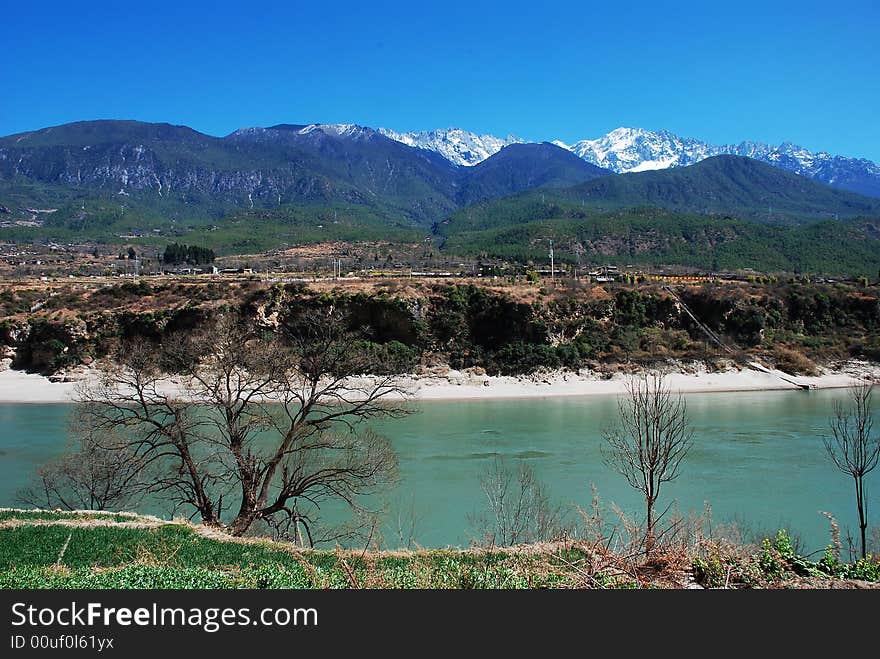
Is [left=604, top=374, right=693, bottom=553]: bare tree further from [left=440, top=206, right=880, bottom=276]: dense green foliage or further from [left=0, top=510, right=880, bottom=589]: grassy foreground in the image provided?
[left=440, top=206, right=880, bottom=276]: dense green foliage

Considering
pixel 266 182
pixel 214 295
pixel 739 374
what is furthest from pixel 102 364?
pixel 266 182

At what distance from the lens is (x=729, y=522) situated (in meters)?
15.3

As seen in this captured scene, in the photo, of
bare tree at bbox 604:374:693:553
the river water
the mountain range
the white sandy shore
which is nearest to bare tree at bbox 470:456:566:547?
the river water

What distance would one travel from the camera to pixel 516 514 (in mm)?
14211

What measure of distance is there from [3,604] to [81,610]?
859 mm

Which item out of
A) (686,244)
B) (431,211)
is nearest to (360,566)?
(686,244)

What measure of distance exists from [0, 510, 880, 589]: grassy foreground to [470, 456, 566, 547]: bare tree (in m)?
3.80

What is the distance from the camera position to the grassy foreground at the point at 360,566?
6.91 metres

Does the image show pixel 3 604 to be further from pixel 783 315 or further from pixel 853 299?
pixel 853 299

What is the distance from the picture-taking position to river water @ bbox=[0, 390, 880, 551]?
16156 millimetres

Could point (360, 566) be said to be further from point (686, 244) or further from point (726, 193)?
point (726, 193)

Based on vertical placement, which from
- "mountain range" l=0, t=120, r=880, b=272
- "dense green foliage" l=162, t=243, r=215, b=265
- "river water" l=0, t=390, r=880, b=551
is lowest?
"river water" l=0, t=390, r=880, b=551

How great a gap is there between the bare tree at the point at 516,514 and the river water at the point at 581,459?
49 centimetres

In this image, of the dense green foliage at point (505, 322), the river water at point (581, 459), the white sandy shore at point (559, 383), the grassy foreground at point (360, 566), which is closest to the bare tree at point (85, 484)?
the river water at point (581, 459)
